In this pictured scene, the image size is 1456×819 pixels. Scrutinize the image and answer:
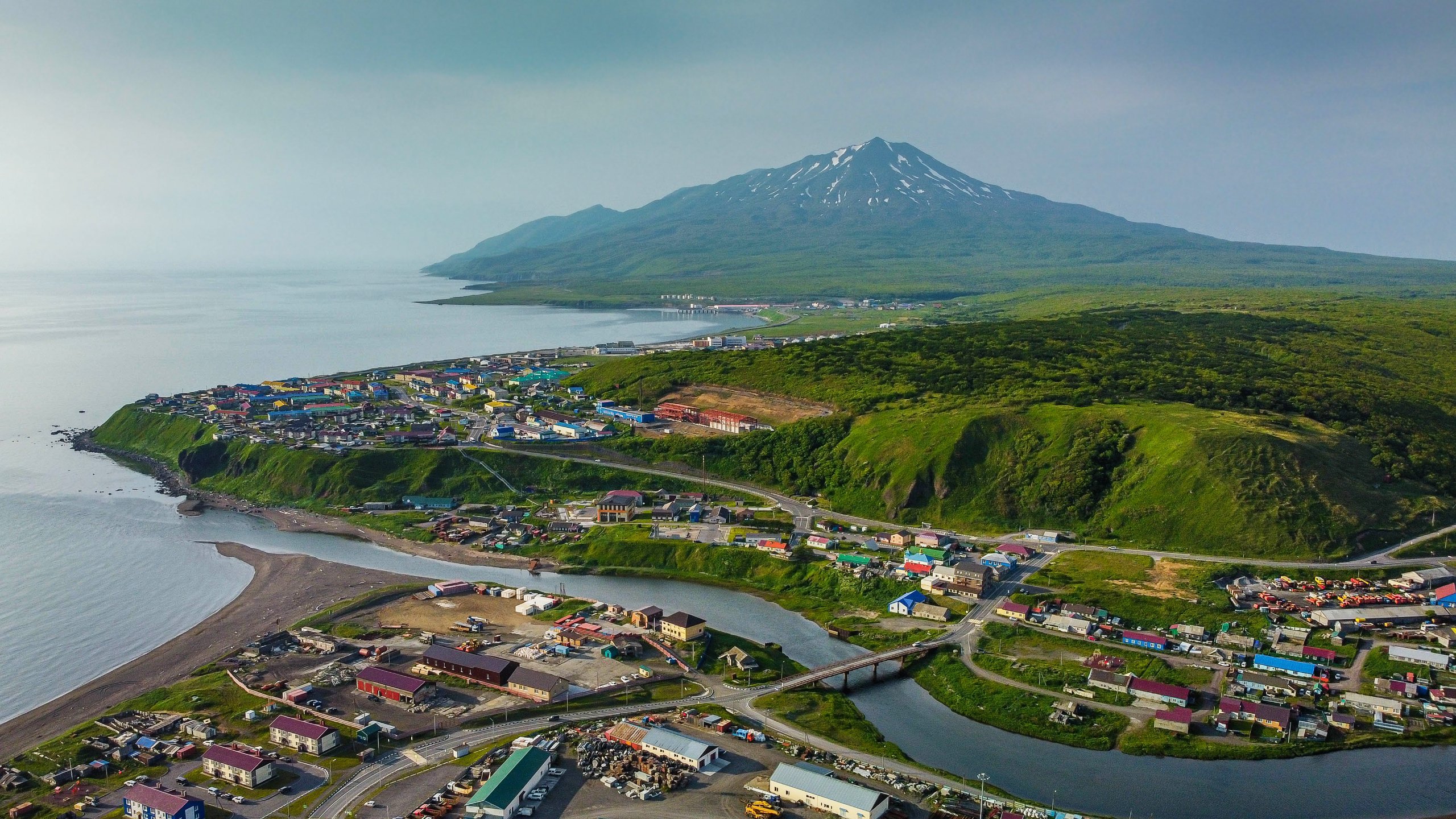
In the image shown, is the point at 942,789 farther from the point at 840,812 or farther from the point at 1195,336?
the point at 1195,336

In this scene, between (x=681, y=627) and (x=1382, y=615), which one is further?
(x=1382, y=615)

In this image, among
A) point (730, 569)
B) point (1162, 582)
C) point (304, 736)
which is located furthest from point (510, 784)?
point (1162, 582)

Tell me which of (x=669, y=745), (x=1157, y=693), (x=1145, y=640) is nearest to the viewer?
(x=669, y=745)

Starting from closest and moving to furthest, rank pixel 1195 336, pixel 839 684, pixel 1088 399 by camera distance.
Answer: pixel 839 684, pixel 1088 399, pixel 1195 336

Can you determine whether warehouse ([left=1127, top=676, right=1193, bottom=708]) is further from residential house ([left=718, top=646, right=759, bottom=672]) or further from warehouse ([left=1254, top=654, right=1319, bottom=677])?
residential house ([left=718, top=646, right=759, bottom=672])

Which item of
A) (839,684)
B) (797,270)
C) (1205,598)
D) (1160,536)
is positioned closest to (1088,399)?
(1160,536)

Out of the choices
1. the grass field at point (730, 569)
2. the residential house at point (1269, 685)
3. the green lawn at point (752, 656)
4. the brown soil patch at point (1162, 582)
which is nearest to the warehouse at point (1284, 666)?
the residential house at point (1269, 685)

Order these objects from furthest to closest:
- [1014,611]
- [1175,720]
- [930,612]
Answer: [930,612] < [1014,611] < [1175,720]

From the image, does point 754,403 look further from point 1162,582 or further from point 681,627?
point 681,627
